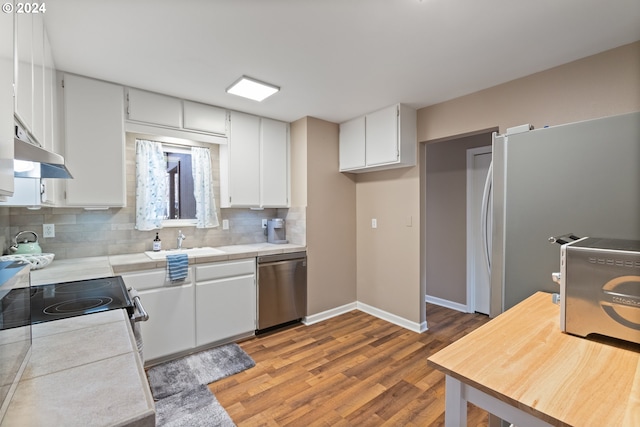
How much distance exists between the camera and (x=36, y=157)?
901mm

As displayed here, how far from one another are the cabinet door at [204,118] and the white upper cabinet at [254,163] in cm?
10

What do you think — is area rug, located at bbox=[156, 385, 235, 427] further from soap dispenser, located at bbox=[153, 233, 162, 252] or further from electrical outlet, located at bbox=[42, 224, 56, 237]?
electrical outlet, located at bbox=[42, 224, 56, 237]

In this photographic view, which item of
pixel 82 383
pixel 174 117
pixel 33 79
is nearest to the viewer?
pixel 82 383

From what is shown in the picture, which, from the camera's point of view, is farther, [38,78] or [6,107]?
[38,78]

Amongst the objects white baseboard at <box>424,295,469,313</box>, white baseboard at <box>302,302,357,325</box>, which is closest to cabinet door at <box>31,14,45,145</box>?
white baseboard at <box>302,302,357,325</box>

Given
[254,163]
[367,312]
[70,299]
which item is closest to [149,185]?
[254,163]

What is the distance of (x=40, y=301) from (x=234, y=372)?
1.47 m

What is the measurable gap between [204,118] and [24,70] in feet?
5.89

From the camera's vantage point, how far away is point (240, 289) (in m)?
2.85

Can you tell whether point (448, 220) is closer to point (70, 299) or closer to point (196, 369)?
point (196, 369)

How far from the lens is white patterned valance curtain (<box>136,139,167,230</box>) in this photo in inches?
108

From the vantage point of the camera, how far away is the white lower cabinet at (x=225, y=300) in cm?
262

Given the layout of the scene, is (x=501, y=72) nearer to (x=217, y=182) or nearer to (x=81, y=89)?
(x=217, y=182)

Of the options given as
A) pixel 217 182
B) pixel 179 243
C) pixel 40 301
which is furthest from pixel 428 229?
pixel 40 301
